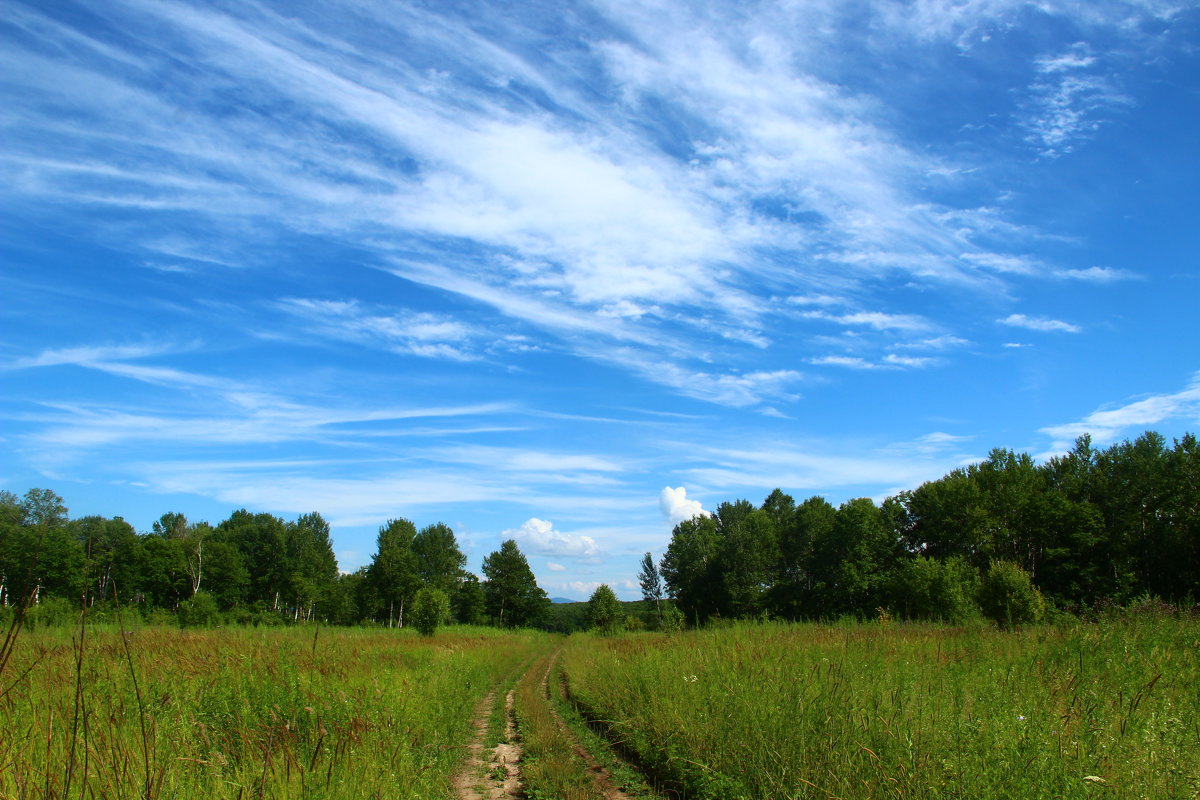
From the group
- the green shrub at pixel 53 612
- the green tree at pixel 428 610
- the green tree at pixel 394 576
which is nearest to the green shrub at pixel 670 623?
the green shrub at pixel 53 612

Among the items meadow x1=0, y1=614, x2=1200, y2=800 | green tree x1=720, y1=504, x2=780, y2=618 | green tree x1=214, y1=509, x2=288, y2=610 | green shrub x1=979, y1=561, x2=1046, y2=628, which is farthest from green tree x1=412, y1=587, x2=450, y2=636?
green tree x1=214, y1=509, x2=288, y2=610

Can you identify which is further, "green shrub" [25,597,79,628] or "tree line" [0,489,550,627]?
"tree line" [0,489,550,627]

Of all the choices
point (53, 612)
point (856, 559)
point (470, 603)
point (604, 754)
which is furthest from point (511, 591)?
point (604, 754)

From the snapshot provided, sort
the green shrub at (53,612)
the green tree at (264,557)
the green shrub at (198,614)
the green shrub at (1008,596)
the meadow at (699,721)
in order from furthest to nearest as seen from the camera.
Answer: the green tree at (264,557) → the green shrub at (198,614) → the green shrub at (1008,596) → the green shrub at (53,612) → the meadow at (699,721)

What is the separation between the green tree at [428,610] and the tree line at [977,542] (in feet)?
60.2

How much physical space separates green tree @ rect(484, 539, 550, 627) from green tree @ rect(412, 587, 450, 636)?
59.3 meters

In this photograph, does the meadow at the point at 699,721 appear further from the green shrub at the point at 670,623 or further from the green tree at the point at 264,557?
the green tree at the point at 264,557

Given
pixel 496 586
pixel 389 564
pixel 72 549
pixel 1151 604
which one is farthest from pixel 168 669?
pixel 496 586

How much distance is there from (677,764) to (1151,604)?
32.0ft

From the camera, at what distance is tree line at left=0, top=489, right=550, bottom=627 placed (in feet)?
214

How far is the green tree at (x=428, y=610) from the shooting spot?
108 ft

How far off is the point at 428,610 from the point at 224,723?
2643cm

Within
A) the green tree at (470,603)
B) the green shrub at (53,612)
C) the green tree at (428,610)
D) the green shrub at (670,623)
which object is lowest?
the green tree at (470,603)

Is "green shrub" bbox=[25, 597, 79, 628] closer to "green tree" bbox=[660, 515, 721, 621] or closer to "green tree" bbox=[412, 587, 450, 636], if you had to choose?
"green tree" bbox=[412, 587, 450, 636]
